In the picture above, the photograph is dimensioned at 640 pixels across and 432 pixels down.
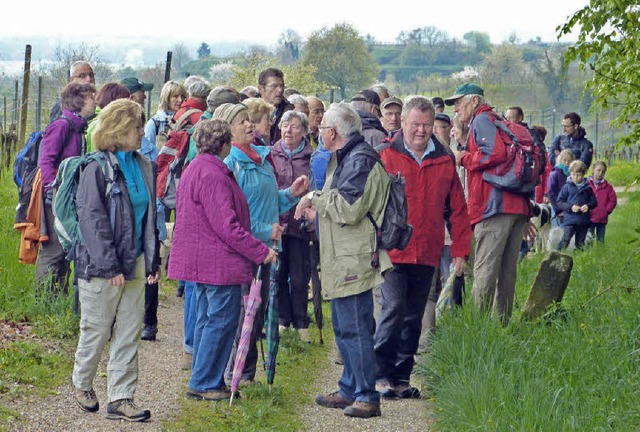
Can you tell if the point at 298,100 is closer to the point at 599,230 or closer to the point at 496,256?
the point at 496,256

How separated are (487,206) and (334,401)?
Answer: 2.47 metres

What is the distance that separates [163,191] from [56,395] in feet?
6.98

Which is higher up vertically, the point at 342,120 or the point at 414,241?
the point at 342,120

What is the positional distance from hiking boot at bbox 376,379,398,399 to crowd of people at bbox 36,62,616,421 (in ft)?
0.05

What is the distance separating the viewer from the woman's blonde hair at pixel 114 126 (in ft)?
21.4

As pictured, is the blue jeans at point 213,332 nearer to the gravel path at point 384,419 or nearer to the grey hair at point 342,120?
the gravel path at point 384,419

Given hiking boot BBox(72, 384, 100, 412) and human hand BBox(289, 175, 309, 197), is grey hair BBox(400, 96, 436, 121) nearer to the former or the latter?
human hand BBox(289, 175, 309, 197)

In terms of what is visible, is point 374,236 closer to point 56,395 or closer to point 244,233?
point 244,233

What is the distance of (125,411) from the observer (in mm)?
6582

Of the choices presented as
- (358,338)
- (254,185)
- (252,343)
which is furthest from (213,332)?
(254,185)

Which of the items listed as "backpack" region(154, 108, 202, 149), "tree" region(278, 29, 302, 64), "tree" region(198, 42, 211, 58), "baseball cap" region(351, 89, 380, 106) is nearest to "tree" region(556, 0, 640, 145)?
"baseball cap" region(351, 89, 380, 106)

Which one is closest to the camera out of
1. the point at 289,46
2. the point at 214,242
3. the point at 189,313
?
the point at 214,242

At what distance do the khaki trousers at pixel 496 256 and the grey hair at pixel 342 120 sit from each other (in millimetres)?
2444

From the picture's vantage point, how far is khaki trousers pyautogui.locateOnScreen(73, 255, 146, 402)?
6.52 meters
